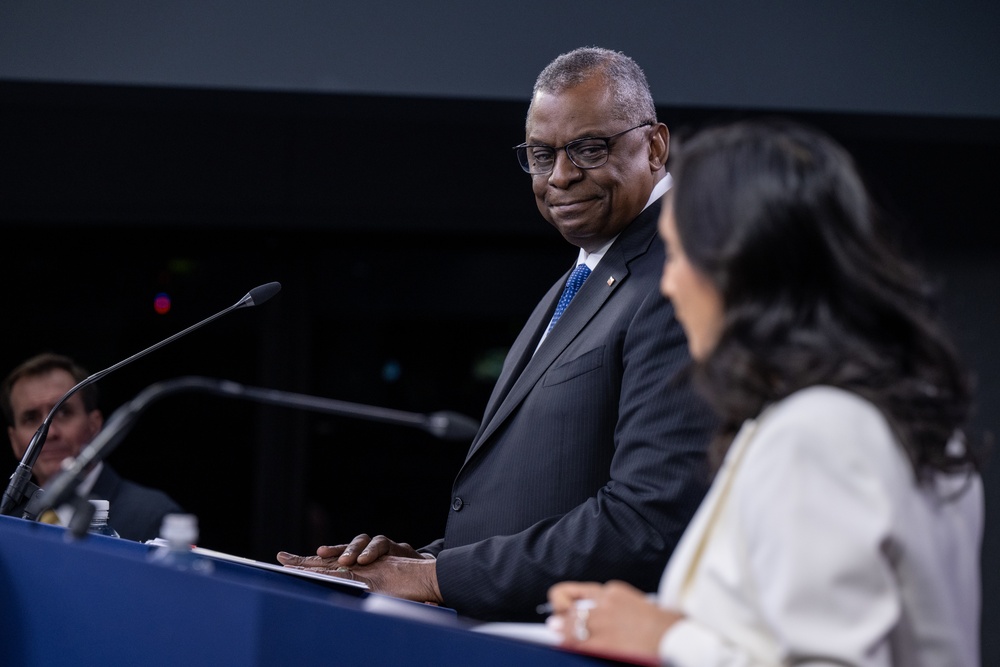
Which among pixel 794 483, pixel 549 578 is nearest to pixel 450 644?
pixel 794 483

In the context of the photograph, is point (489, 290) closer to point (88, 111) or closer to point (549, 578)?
point (88, 111)

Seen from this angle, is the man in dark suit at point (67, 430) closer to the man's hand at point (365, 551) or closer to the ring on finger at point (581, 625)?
the man's hand at point (365, 551)

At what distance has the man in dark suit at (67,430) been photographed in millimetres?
3102

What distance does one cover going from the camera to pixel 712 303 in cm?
106

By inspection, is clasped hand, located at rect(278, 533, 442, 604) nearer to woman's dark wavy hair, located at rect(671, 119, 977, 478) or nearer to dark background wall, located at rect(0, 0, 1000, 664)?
woman's dark wavy hair, located at rect(671, 119, 977, 478)

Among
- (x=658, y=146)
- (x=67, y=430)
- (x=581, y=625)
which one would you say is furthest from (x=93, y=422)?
(x=581, y=625)

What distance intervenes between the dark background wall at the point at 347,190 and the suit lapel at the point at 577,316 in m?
1.96

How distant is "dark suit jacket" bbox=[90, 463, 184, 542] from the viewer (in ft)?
10.00

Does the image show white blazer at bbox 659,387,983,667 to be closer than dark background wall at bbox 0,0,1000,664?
Yes

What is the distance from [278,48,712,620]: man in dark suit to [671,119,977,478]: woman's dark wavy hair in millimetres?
571

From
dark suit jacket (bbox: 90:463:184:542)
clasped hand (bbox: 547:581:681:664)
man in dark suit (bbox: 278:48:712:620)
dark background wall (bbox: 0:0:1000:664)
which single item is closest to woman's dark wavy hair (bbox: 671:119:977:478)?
clasped hand (bbox: 547:581:681:664)

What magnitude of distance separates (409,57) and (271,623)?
3.09 metres

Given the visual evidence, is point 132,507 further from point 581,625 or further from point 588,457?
point 581,625

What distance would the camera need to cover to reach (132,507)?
10.2ft
